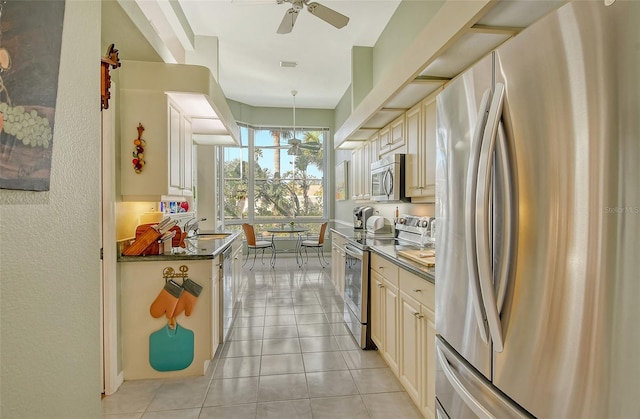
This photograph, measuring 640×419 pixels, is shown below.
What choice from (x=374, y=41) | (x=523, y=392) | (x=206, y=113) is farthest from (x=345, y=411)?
(x=374, y=41)

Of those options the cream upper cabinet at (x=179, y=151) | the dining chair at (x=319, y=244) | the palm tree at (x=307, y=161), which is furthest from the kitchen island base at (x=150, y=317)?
the palm tree at (x=307, y=161)

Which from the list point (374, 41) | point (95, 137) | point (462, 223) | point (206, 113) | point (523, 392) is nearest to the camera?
point (523, 392)

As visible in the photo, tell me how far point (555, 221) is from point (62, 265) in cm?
126

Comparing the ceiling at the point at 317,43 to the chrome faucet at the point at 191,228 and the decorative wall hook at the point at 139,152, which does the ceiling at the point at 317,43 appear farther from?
the chrome faucet at the point at 191,228

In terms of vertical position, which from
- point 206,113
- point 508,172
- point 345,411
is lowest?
point 345,411

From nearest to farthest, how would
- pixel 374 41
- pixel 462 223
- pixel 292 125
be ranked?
pixel 462 223
pixel 374 41
pixel 292 125

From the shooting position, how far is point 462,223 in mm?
1175

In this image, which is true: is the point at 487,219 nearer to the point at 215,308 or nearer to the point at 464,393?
the point at 464,393

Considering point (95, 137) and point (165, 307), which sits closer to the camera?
→ point (95, 137)

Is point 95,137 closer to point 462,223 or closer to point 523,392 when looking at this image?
point 462,223

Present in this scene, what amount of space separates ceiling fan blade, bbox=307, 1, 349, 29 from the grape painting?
2.42m

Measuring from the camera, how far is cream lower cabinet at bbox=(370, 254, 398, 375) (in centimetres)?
232

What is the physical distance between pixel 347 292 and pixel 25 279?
305 centimetres

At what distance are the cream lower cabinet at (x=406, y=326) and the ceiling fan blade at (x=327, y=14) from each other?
217 centimetres
